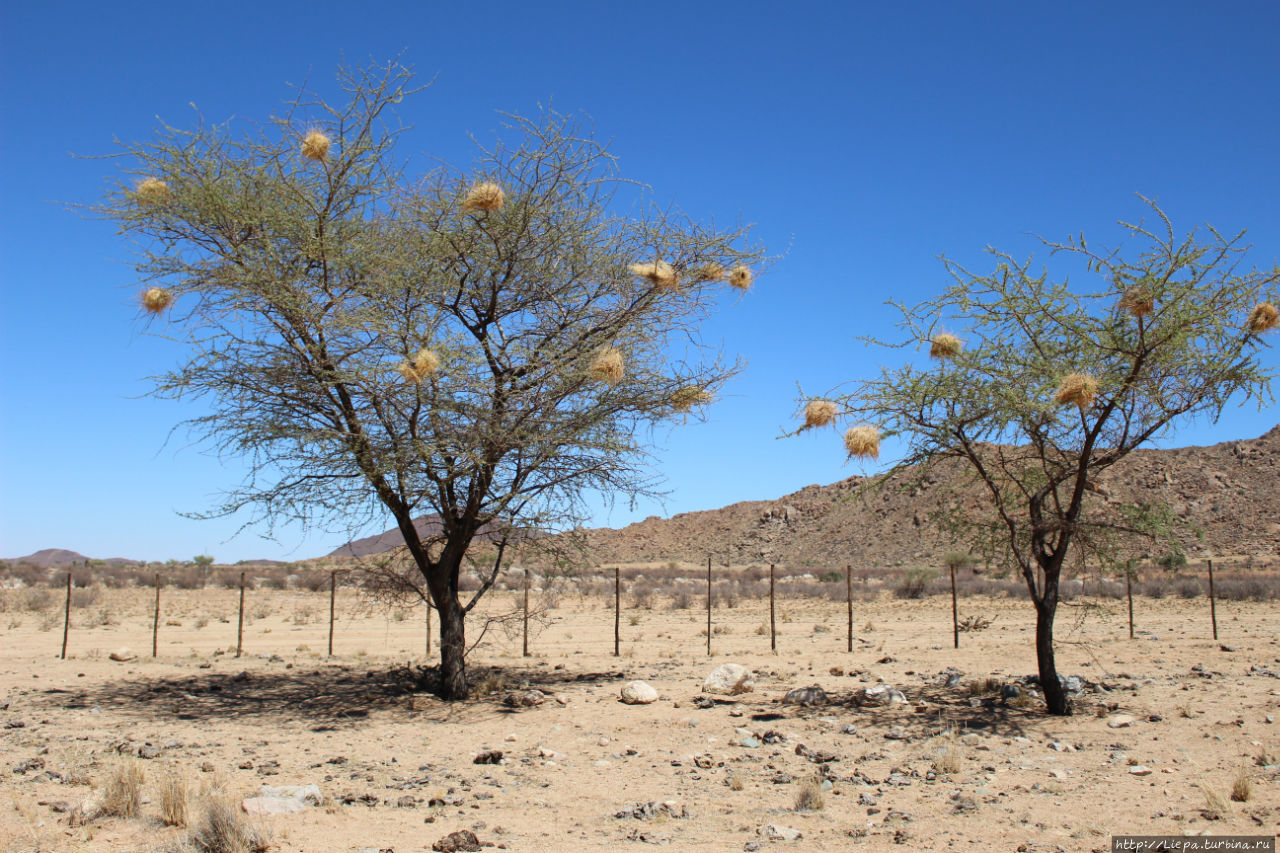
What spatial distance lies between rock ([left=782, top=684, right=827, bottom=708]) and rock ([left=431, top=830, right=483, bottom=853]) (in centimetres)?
718

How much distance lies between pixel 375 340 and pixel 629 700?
6.42 metres

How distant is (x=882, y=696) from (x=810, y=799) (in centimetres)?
576

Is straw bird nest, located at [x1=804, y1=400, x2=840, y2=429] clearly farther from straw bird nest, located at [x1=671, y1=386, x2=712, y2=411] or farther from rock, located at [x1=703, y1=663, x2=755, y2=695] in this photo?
rock, located at [x1=703, y1=663, x2=755, y2=695]

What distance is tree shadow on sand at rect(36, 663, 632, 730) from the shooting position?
13.2 m

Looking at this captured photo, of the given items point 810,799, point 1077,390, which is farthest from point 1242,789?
point 1077,390

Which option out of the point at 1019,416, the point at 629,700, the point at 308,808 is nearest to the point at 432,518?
the point at 629,700

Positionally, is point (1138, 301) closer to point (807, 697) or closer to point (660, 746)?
point (807, 697)

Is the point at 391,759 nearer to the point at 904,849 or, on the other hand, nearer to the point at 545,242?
the point at 904,849

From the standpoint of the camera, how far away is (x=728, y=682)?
1481 cm

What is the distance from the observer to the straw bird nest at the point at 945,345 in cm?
1238

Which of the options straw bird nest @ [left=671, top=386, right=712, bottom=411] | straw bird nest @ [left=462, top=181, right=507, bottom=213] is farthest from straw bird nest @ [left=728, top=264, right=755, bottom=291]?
straw bird nest @ [left=462, top=181, right=507, bottom=213]

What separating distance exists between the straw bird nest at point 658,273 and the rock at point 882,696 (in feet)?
22.3

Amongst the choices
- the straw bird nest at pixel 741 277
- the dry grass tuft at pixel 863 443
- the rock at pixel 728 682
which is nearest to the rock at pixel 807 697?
the rock at pixel 728 682

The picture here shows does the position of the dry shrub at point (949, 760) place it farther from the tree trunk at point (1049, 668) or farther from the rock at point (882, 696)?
the rock at point (882, 696)
